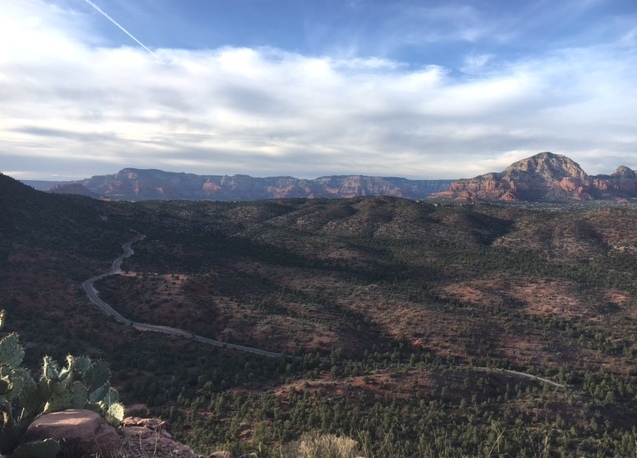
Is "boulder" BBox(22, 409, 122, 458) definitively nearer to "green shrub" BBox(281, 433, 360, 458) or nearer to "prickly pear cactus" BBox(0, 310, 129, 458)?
"prickly pear cactus" BBox(0, 310, 129, 458)

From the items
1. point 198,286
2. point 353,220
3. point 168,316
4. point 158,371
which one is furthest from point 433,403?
point 353,220

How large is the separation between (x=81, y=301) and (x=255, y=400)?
29442 mm

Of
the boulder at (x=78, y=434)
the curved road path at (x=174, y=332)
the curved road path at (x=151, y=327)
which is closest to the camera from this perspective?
the boulder at (x=78, y=434)

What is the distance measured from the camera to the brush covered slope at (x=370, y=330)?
74.6 ft

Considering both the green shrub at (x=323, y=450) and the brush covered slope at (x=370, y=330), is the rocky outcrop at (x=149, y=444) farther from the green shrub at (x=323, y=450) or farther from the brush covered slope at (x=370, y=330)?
the brush covered slope at (x=370, y=330)

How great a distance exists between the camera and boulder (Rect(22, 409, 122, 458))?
7051 millimetres

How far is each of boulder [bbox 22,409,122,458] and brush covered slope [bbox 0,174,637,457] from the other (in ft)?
13.0

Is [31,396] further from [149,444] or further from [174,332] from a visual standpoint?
[174,332]

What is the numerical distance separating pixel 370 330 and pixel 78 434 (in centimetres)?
3958

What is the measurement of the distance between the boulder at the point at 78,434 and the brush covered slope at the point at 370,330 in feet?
13.0

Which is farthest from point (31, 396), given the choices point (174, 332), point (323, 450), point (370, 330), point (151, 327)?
point (370, 330)

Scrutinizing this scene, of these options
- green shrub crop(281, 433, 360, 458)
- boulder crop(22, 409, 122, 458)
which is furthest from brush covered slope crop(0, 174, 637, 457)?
boulder crop(22, 409, 122, 458)

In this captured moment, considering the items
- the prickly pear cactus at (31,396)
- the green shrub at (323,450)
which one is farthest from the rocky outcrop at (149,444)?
the green shrub at (323,450)

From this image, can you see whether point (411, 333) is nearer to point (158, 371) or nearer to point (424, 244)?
point (158, 371)
